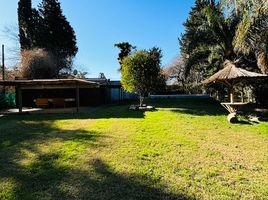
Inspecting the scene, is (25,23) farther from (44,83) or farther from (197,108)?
(197,108)

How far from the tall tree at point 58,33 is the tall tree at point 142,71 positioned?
17.6 metres

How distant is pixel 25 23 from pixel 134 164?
3218cm

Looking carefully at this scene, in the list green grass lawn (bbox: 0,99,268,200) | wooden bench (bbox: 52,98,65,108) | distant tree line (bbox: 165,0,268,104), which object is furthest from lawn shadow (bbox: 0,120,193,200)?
wooden bench (bbox: 52,98,65,108)

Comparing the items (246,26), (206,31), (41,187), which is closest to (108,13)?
(206,31)

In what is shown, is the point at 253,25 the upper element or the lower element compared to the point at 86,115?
upper

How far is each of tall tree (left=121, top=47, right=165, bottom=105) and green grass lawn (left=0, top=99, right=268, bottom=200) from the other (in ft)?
32.7

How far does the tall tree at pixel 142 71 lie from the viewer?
1981 centimetres

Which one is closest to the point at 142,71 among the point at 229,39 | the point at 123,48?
the point at 229,39

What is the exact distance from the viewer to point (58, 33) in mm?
36406

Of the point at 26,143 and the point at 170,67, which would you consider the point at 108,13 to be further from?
the point at 170,67

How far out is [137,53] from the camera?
20.0 metres

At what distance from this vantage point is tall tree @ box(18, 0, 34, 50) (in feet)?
112

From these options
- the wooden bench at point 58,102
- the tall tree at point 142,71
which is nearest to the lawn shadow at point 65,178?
the tall tree at point 142,71

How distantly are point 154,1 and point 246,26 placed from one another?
27.6 ft
